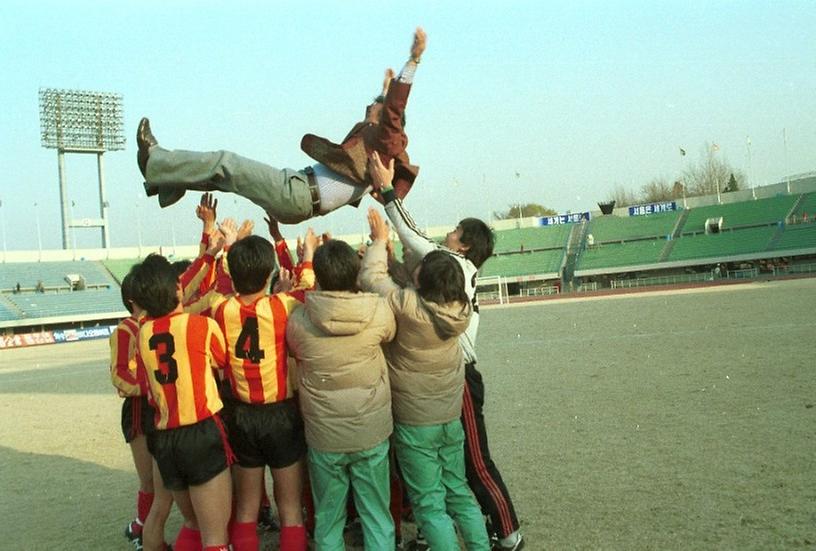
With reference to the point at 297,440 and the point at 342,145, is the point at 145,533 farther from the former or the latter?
the point at 342,145

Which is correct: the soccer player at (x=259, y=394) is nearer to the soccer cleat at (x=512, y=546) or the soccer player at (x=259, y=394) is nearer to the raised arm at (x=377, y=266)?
the raised arm at (x=377, y=266)

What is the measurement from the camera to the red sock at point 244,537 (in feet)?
14.5

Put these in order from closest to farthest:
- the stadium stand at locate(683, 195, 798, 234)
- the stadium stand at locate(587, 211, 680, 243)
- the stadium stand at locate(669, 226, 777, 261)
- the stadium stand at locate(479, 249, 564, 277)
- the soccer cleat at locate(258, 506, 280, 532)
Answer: the soccer cleat at locate(258, 506, 280, 532) → the stadium stand at locate(669, 226, 777, 261) → the stadium stand at locate(683, 195, 798, 234) → the stadium stand at locate(479, 249, 564, 277) → the stadium stand at locate(587, 211, 680, 243)

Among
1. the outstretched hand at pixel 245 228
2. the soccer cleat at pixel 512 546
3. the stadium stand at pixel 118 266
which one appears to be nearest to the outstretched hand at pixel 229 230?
the outstretched hand at pixel 245 228

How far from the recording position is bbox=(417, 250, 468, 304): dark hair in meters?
4.22

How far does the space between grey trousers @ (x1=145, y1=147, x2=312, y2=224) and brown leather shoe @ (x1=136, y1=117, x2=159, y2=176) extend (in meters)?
0.04

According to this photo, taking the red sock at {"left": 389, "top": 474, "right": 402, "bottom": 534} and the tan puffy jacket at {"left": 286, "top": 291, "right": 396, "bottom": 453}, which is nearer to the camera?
the tan puffy jacket at {"left": 286, "top": 291, "right": 396, "bottom": 453}

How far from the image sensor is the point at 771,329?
605 inches

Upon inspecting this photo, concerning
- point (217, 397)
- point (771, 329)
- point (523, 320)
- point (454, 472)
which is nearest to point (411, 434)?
point (454, 472)

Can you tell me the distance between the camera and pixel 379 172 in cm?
446

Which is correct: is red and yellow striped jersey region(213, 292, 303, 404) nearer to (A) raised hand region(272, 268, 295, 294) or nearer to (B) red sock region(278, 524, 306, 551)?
(A) raised hand region(272, 268, 295, 294)

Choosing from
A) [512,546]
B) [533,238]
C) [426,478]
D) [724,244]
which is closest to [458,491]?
[426,478]

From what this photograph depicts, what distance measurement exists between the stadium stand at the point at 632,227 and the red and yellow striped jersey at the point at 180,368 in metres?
58.9

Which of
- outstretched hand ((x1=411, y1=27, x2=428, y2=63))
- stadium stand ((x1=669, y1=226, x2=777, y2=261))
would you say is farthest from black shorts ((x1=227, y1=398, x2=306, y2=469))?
stadium stand ((x1=669, y1=226, x2=777, y2=261))
